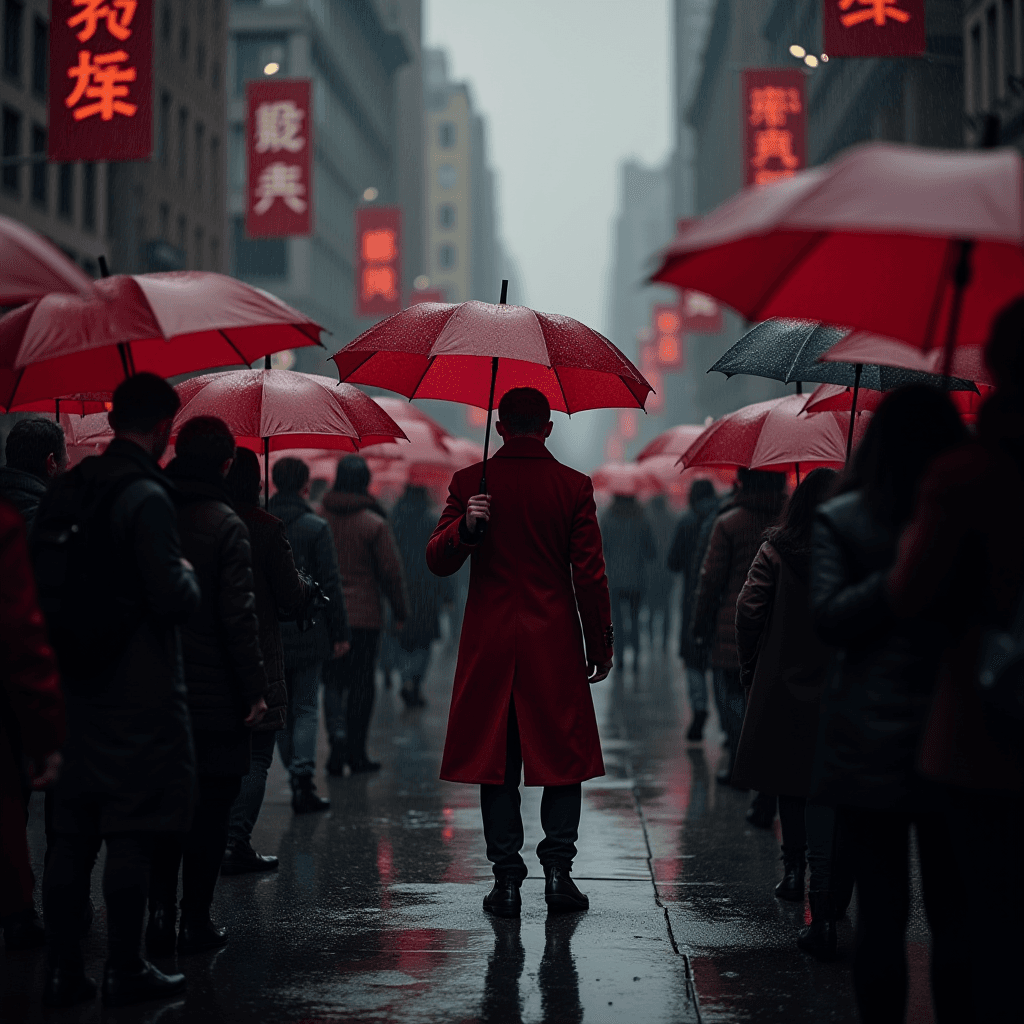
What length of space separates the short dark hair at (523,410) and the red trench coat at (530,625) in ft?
0.17

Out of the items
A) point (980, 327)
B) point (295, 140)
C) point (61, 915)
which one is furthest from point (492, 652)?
point (295, 140)

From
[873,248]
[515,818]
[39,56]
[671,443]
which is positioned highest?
[39,56]

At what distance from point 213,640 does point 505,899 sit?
166cm

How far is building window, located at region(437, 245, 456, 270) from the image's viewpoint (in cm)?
13612

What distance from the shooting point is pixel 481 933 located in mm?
6031

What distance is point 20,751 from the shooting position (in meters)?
4.62

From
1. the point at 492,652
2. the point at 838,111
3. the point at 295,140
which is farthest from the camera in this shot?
the point at 838,111

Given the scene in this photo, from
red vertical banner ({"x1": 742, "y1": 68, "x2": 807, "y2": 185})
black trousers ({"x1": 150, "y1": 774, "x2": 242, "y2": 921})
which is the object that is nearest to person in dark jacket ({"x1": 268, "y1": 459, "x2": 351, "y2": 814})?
black trousers ({"x1": 150, "y1": 774, "x2": 242, "y2": 921})

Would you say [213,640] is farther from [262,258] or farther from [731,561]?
[262,258]

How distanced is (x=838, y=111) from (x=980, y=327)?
38178 mm

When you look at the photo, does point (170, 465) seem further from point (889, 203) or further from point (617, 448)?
point (617, 448)

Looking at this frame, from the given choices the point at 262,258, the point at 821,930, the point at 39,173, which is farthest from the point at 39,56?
the point at 821,930

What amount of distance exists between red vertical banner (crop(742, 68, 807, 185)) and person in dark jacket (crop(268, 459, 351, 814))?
65.5 ft

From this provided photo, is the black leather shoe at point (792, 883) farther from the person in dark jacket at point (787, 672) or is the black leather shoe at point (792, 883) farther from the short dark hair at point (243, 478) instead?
the short dark hair at point (243, 478)
